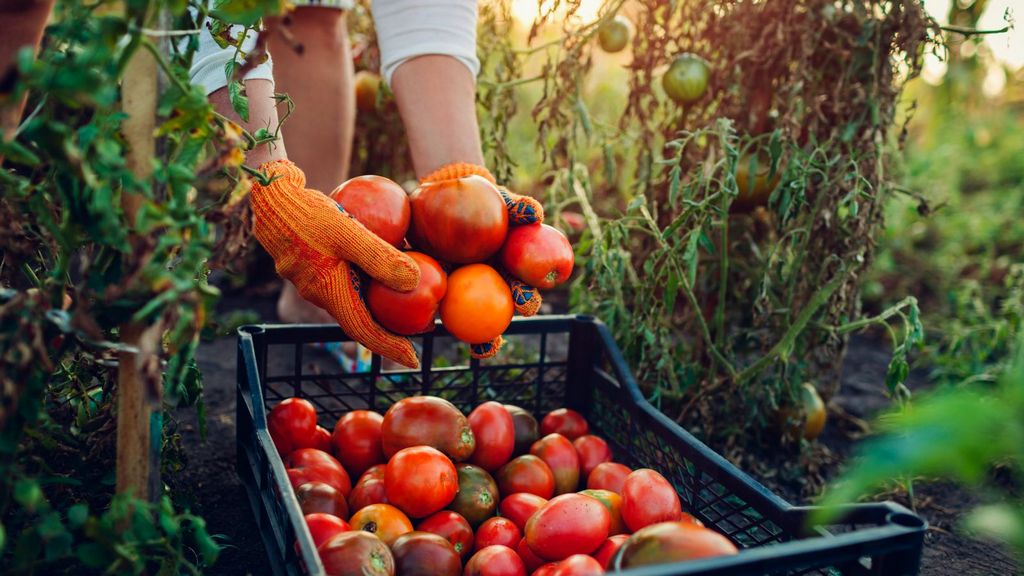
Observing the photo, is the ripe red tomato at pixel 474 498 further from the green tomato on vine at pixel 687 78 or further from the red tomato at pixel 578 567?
the green tomato on vine at pixel 687 78

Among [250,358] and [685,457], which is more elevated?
[250,358]

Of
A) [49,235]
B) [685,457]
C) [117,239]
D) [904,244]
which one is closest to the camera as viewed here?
[117,239]

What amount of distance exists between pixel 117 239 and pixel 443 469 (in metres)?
0.75

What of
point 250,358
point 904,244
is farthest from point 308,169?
point 904,244

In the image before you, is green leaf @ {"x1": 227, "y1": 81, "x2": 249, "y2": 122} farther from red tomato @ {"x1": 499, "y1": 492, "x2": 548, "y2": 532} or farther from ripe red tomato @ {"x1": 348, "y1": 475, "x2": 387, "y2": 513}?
red tomato @ {"x1": 499, "y1": 492, "x2": 548, "y2": 532}

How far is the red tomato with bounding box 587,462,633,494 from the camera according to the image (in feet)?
5.19

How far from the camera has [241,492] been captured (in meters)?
1.80

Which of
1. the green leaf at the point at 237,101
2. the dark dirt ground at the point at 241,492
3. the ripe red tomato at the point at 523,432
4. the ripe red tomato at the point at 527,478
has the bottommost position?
the dark dirt ground at the point at 241,492

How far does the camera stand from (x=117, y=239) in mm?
895


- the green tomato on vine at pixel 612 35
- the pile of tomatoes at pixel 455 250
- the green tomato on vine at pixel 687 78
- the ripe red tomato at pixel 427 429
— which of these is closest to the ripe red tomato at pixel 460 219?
the pile of tomatoes at pixel 455 250

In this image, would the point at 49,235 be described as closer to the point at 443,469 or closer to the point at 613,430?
the point at 443,469

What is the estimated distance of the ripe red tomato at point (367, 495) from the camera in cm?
150

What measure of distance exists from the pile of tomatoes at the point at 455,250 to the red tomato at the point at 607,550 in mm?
433

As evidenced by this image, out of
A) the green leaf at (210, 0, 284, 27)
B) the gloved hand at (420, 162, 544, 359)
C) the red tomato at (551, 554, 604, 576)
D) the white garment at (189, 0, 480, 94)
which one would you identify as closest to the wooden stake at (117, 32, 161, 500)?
the green leaf at (210, 0, 284, 27)
